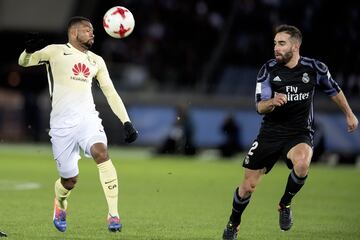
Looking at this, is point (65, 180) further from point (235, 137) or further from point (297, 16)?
point (297, 16)

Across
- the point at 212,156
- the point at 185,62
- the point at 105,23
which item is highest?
the point at 105,23

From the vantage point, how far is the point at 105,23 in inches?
425

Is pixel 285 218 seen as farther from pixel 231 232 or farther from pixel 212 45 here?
pixel 212 45

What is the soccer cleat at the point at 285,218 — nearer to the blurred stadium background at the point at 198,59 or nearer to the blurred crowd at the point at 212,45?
the blurred stadium background at the point at 198,59

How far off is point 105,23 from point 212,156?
18517 millimetres

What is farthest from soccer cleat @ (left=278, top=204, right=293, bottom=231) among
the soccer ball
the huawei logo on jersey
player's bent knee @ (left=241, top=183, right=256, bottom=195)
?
the soccer ball

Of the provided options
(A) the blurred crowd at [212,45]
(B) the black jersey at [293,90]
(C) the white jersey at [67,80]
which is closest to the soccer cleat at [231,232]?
(B) the black jersey at [293,90]

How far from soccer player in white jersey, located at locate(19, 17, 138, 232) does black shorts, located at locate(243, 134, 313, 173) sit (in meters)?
1.41

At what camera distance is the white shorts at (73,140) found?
10.1m

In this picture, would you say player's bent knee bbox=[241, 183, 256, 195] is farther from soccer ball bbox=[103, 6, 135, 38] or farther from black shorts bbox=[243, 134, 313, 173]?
soccer ball bbox=[103, 6, 135, 38]

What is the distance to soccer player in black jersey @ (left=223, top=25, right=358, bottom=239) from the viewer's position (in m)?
9.79

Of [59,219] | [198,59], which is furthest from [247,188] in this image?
[198,59]

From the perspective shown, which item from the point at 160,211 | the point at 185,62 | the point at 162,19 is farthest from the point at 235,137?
the point at 160,211

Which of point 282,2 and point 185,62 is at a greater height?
point 282,2
